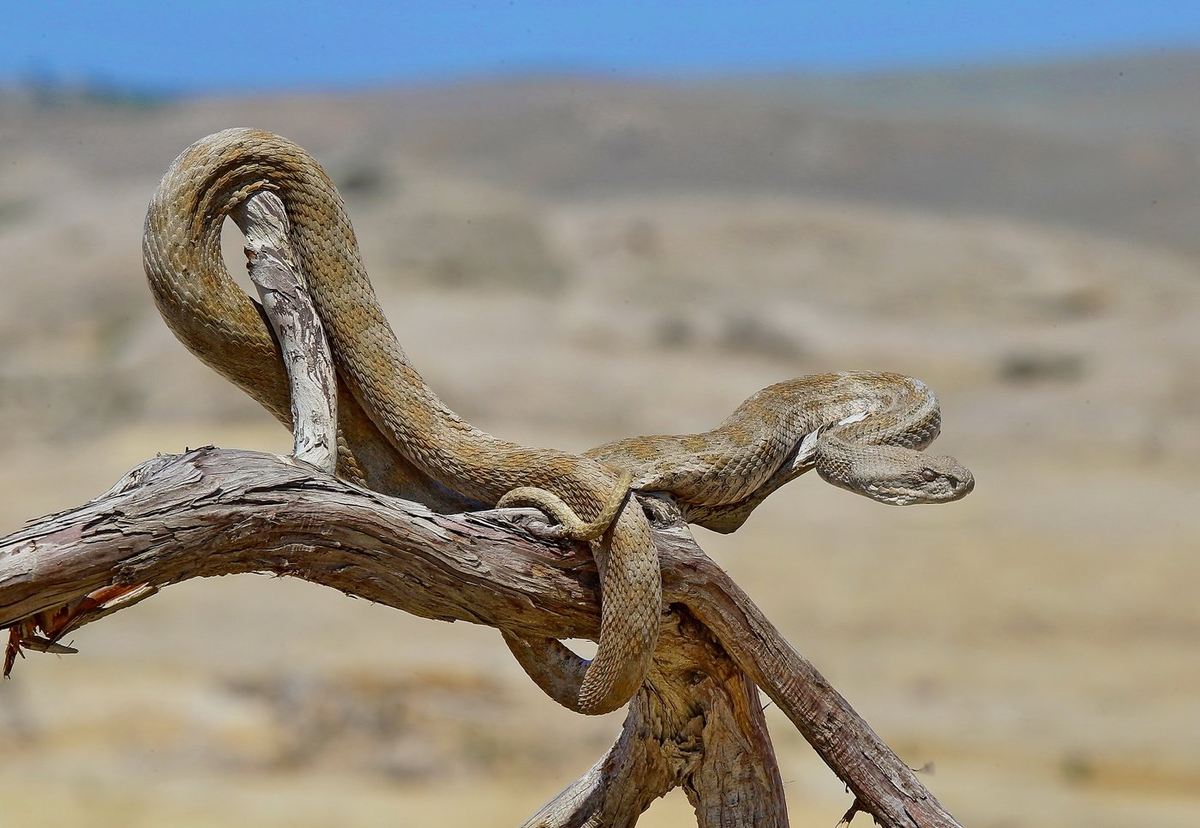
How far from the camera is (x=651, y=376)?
2806cm

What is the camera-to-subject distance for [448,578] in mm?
4152

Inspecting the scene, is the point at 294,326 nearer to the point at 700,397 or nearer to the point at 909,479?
the point at 909,479

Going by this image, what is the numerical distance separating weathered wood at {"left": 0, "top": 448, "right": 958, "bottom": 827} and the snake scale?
174 millimetres

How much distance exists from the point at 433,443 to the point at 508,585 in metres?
0.60

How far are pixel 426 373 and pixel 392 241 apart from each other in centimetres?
844

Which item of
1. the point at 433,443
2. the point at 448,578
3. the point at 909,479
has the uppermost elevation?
the point at 909,479

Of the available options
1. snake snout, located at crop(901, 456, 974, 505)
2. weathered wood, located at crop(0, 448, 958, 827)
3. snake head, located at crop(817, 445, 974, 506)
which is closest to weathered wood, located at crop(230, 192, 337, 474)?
weathered wood, located at crop(0, 448, 958, 827)

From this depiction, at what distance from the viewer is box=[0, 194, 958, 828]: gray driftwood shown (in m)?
3.71

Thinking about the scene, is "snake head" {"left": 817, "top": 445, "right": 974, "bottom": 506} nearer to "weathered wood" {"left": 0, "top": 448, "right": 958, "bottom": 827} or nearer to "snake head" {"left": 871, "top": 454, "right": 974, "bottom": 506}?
"snake head" {"left": 871, "top": 454, "right": 974, "bottom": 506}

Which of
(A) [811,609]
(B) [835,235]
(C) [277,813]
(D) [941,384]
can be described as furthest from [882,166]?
(C) [277,813]

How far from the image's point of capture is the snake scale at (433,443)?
14.0 feet

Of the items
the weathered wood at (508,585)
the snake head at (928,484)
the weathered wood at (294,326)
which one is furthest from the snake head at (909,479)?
the weathered wood at (294,326)

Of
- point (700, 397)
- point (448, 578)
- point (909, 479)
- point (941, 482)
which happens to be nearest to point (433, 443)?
point (448, 578)

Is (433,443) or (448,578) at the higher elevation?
(433,443)
